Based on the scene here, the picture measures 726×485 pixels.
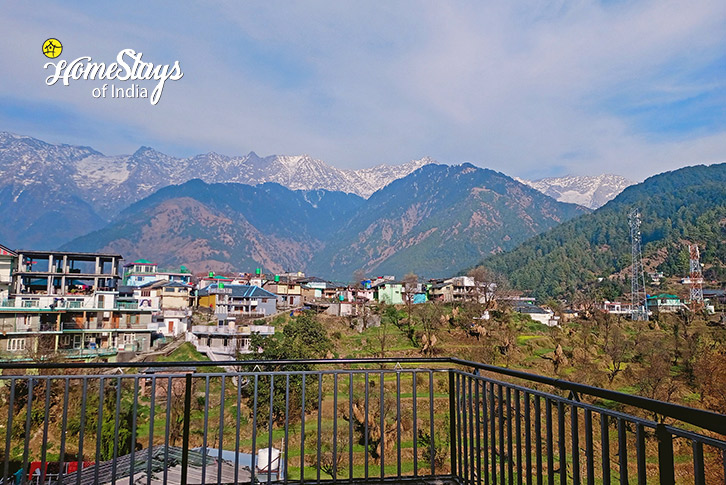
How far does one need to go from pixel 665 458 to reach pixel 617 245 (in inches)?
4085

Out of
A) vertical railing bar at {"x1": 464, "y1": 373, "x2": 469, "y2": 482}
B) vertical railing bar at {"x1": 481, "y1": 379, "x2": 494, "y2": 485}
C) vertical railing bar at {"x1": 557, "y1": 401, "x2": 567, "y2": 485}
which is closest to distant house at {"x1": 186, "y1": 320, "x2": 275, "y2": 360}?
vertical railing bar at {"x1": 464, "y1": 373, "x2": 469, "y2": 482}

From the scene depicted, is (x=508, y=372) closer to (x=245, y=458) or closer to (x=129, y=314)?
(x=245, y=458)

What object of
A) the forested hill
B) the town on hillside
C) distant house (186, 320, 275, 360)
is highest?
the forested hill

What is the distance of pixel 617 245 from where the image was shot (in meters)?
94.7

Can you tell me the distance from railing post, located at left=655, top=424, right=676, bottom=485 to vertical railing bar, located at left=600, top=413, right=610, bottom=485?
26 centimetres

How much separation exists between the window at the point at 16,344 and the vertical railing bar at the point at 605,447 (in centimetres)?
2997

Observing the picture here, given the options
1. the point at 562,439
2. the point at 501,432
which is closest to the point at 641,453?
the point at 562,439

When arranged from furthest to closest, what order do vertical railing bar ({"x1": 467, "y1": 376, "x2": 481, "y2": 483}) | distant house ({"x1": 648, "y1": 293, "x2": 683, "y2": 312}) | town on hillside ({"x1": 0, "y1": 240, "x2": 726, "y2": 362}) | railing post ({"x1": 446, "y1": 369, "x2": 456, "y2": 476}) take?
distant house ({"x1": 648, "y1": 293, "x2": 683, "y2": 312}), town on hillside ({"x1": 0, "y1": 240, "x2": 726, "y2": 362}), railing post ({"x1": 446, "y1": 369, "x2": 456, "y2": 476}), vertical railing bar ({"x1": 467, "y1": 376, "x2": 481, "y2": 483})

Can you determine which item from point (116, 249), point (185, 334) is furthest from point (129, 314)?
point (116, 249)

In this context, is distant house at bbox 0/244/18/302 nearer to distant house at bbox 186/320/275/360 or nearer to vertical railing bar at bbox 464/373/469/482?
distant house at bbox 186/320/275/360

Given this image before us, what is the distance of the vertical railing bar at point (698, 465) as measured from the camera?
148cm

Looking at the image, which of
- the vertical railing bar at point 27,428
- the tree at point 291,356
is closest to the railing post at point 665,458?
the vertical railing bar at point 27,428

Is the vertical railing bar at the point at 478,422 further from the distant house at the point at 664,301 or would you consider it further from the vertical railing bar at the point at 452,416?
the distant house at the point at 664,301

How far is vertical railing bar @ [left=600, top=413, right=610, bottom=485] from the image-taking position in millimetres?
1894
